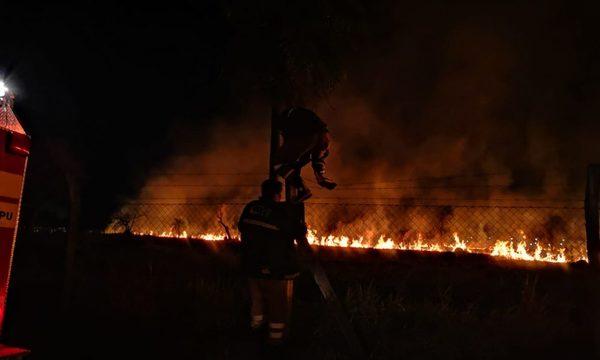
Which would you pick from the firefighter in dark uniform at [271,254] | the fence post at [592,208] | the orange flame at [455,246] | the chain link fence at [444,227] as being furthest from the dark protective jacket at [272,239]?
the chain link fence at [444,227]

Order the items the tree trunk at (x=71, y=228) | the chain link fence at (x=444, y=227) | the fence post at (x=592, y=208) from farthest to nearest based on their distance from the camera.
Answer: the chain link fence at (x=444, y=227) → the tree trunk at (x=71, y=228) → the fence post at (x=592, y=208)

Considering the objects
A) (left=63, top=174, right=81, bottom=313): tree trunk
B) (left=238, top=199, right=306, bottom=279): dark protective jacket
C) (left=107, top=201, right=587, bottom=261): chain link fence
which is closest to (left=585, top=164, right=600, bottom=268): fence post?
(left=238, top=199, right=306, bottom=279): dark protective jacket

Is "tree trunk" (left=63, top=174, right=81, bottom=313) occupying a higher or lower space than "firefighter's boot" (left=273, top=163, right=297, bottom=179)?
lower

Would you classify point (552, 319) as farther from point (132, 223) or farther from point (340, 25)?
point (132, 223)

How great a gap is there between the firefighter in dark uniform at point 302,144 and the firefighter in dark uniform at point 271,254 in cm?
23

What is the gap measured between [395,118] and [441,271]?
6.12m

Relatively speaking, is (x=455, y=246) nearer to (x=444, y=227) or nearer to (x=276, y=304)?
(x=444, y=227)

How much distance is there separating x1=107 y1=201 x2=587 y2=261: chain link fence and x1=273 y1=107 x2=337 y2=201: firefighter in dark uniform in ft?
17.3

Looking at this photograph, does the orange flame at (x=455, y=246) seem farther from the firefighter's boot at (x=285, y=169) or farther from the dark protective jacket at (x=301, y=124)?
the dark protective jacket at (x=301, y=124)

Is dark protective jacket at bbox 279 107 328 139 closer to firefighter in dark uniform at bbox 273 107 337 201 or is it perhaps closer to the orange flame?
firefighter in dark uniform at bbox 273 107 337 201

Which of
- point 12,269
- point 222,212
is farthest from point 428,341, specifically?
point 222,212

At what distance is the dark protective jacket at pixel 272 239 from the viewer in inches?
171

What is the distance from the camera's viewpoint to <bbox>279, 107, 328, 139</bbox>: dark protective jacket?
4.31m

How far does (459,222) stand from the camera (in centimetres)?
1081
